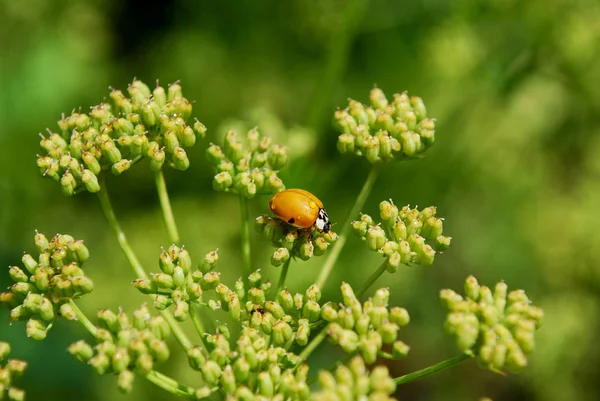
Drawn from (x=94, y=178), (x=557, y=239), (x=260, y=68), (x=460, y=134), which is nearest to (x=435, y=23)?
(x=460, y=134)

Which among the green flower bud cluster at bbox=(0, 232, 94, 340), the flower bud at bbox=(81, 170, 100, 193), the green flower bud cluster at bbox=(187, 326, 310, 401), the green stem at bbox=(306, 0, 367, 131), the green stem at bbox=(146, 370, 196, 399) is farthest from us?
the green stem at bbox=(306, 0, 367, 131)

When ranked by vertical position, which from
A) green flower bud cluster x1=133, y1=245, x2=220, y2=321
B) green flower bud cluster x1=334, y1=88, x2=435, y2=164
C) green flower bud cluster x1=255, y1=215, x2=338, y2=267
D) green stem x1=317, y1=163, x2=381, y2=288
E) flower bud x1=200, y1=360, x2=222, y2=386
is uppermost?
green flower bud cluster x1=334, y1=88, x2=435, y2=164

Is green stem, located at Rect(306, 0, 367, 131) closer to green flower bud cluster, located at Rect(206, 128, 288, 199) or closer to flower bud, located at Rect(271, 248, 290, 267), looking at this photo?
green flower bud cluster, located at Rect(206, 128, 288, 199)

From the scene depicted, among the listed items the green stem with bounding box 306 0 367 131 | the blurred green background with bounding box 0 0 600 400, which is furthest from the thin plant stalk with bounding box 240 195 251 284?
the green stem with bounding box 306 0 367 131

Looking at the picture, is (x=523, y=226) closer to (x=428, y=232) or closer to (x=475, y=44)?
(x=475, y=44)

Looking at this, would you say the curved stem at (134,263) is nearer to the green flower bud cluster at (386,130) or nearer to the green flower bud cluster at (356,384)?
the green flower bud cluster at (356,384)

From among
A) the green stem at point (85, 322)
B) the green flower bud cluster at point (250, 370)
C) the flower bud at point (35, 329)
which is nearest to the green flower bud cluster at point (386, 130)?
the green flower bud cluster at point (250, 370)

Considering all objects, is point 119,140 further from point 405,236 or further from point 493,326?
point 493,326
